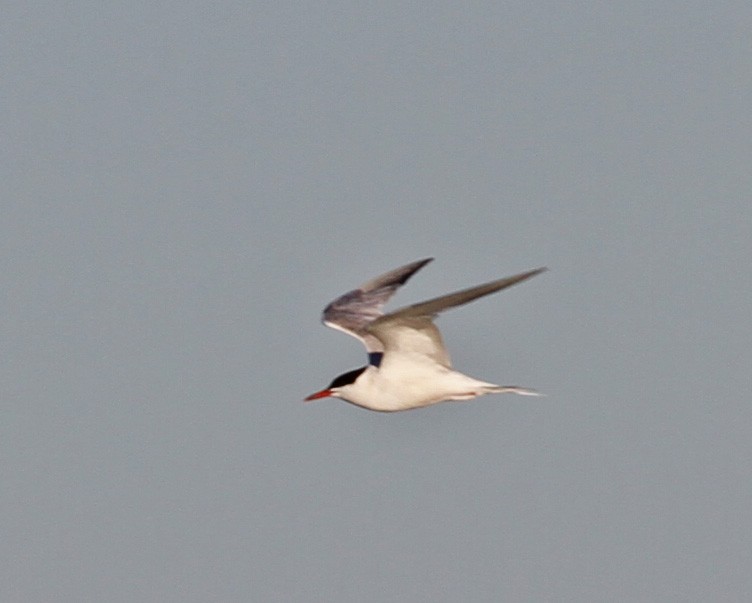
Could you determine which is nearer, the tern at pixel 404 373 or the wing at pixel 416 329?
the wing at pixel 416 329

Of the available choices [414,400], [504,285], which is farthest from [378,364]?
[504,285]

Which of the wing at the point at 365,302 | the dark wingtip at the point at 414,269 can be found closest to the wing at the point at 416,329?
the wing at the point at 365,302

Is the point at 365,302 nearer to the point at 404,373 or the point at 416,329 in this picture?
the point at 404,373

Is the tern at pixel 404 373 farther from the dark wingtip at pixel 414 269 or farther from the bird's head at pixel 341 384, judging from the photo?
the dark wingtip at pixel 414 269

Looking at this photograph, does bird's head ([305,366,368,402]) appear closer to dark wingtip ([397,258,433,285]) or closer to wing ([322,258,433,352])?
wing ([322,258,433,352])

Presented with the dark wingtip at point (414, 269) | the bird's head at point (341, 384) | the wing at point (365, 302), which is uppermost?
the dark wingtip at point (414, 269)

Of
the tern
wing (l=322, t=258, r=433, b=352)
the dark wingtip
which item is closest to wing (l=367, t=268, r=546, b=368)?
the tern
